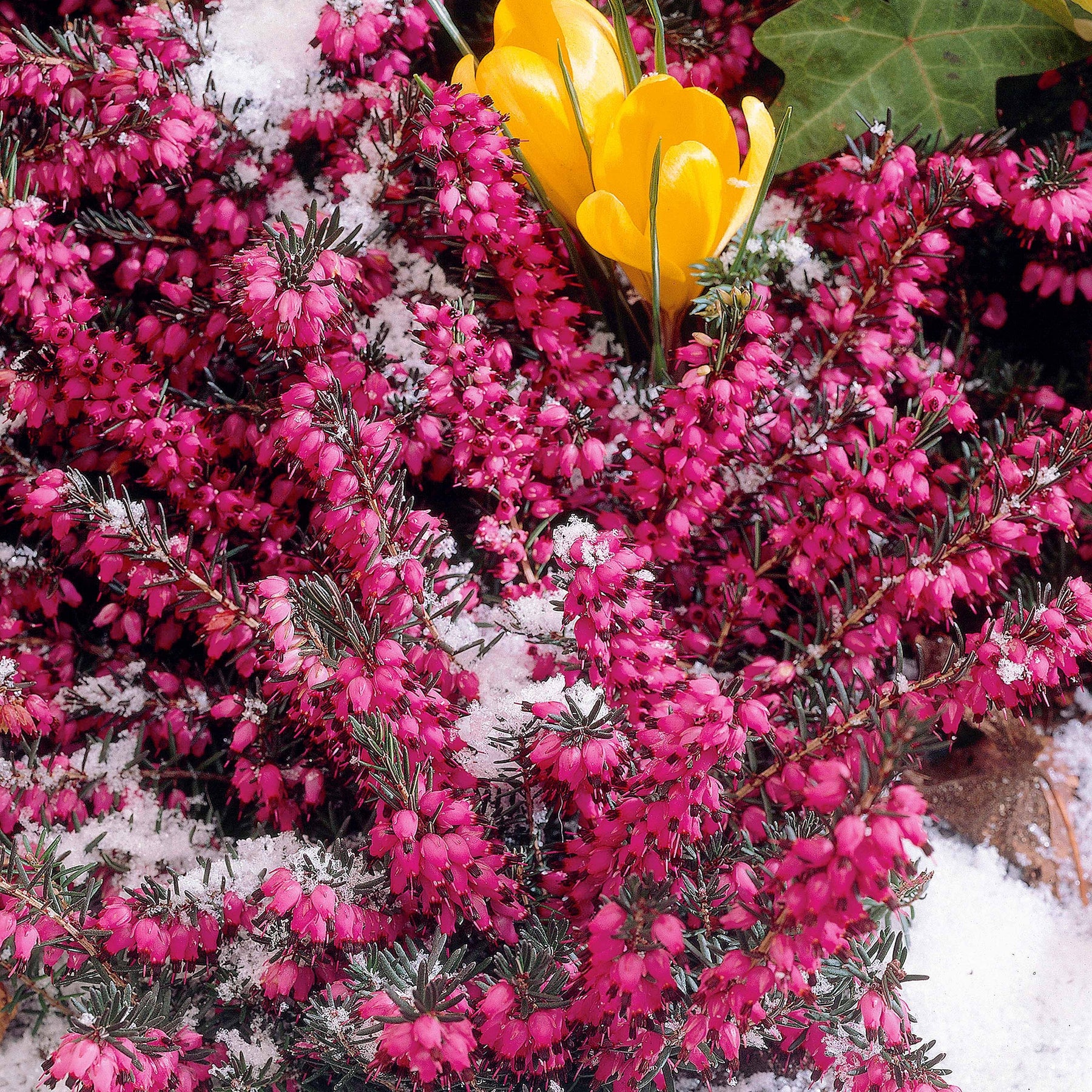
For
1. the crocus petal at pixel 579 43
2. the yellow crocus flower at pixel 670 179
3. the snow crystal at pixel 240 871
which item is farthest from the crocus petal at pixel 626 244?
the snow crystal at pixel 240 871

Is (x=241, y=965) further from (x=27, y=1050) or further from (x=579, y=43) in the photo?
(x=579, y=43)

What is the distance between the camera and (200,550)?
0.90m

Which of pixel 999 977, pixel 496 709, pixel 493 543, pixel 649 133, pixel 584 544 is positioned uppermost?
pixel 649 133

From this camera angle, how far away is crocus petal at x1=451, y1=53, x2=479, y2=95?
0.92m

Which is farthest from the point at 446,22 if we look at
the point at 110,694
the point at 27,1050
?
the point at 27,1050

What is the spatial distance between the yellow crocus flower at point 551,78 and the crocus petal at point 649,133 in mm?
44

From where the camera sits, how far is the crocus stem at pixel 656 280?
2.50 ft

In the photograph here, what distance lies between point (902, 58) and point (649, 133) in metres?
0.43

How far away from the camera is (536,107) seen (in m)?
→ 0.88

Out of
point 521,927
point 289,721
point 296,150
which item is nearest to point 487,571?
point 289,721

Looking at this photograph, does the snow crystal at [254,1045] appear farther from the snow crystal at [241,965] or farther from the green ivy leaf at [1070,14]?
the green ivy leaf at [1070,14]

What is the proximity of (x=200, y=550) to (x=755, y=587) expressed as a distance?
549 mm

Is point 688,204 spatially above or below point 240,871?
above

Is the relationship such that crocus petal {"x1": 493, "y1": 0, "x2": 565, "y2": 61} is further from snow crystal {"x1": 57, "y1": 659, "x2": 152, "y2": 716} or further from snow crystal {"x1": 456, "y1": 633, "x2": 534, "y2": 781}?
snow crystal {"x1": 57, "y1": 659, "x2": 152, "y2": 716}
